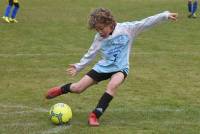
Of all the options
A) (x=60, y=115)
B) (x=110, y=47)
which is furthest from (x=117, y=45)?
(x=60, y=115)

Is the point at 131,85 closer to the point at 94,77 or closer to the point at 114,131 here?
the point at 94,77

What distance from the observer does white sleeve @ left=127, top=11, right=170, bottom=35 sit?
6.25 m

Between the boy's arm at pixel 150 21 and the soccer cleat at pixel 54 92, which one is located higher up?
the boy's arm at pixel 150 21

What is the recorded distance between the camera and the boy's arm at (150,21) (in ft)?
20.4

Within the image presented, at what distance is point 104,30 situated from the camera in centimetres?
630

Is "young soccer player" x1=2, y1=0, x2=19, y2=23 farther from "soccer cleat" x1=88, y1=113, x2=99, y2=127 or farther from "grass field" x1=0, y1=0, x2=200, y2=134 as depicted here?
"soccer cleat" x1=88, y1=113, x2=99, y2=127

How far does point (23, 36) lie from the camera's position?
46.1 ft

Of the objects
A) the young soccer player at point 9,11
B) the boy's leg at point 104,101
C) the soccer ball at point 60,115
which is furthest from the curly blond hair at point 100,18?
the young soccer player at point 9,11

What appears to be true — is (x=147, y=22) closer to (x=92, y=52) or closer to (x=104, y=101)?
(x=92, y=52)

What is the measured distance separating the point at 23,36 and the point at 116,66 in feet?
26.6

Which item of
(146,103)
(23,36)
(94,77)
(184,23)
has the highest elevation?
(94,77)

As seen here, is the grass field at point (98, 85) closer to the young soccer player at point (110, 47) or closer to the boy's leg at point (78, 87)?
the boy's leg at point (78, 87)

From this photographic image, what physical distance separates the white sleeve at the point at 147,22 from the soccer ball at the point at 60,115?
4.42 ft

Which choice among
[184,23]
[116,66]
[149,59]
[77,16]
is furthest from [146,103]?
[77,16]
